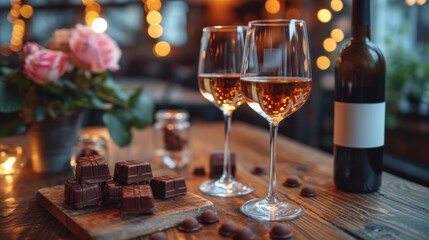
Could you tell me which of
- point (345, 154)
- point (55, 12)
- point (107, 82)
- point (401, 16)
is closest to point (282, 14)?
point (401, 16)

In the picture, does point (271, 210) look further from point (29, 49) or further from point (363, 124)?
point (29, 49)

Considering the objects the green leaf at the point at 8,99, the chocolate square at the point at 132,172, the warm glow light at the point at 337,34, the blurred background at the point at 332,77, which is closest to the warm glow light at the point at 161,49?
the blurred background at the point at 332,77

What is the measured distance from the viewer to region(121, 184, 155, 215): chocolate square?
772mm

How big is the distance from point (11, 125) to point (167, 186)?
531mm

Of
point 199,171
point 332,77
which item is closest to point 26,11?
point 332,77

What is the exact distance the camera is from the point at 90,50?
1.16m

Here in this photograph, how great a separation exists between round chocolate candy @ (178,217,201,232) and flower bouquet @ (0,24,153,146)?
0.54 metres

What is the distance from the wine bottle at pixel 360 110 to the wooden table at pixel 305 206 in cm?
5

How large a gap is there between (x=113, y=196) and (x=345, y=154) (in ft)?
1.61

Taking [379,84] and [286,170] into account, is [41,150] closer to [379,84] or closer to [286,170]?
[286,170]

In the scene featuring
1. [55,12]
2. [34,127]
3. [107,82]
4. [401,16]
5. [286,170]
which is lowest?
[286,170]

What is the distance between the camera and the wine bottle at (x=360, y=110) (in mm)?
969

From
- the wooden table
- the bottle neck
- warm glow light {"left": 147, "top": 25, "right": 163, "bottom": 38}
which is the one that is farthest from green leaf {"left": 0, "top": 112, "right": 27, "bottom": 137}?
warm glow light {"left": 147, "top": 25, "right": 163, "bottom": 38}

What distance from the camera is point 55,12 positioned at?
705cm
